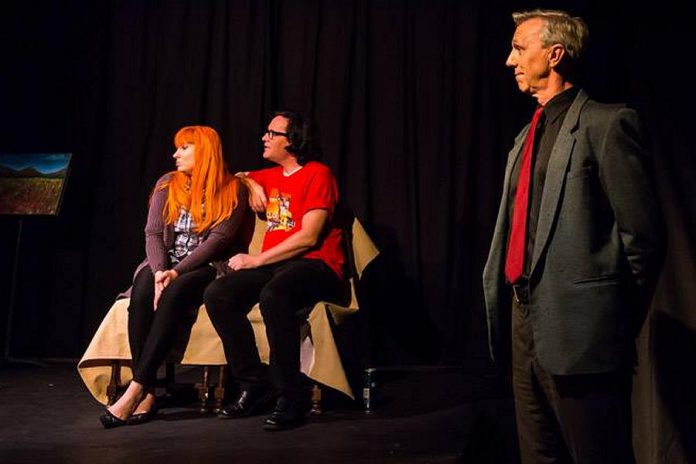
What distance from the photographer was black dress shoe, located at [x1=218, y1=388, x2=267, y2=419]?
10.5 ft

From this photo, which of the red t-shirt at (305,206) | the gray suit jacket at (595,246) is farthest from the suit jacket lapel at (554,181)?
the red t-shirt at (305,206)

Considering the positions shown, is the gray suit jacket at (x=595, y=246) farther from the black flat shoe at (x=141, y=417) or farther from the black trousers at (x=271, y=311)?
the black flat shoe at (x=141, y=417)

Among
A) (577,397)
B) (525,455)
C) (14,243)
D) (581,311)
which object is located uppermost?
(14,243)

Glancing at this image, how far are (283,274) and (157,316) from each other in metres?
0.52

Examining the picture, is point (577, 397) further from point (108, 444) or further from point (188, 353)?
point (188, 353)

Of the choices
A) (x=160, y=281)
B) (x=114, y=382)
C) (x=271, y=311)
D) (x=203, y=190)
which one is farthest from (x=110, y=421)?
(x=203, y=190)

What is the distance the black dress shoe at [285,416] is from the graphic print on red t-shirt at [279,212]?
0.78m

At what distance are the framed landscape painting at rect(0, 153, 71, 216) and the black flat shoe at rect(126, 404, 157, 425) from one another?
1498 mm

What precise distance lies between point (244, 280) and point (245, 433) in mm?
648

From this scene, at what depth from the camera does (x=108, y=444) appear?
9.18ft

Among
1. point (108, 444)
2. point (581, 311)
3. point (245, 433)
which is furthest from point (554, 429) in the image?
point (108, 444)

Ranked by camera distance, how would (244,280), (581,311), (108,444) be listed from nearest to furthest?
(581,311) < (108,444) < (244,280)

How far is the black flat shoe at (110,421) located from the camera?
3.04m

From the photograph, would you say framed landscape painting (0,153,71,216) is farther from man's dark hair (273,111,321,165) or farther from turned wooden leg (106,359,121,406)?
man's dark hair (273,111,321,165)
